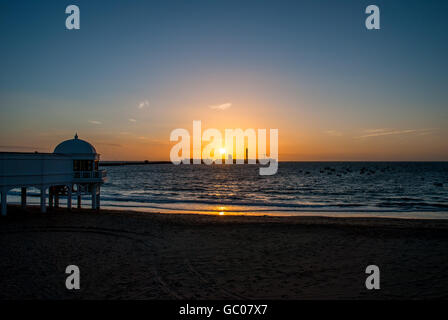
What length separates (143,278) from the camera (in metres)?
11.0

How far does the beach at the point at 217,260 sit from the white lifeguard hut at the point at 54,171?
2.90 metres

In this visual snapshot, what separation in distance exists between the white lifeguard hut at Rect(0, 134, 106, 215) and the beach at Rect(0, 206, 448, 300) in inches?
114

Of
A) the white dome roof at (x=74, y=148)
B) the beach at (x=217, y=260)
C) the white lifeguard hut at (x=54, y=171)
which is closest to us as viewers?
the beach at (x=217, y=260)

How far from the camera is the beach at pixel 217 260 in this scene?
9.90 metres

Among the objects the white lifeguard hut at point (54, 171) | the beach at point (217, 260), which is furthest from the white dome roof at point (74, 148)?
the beach at point (217, 260)

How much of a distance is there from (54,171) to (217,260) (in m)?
17.6

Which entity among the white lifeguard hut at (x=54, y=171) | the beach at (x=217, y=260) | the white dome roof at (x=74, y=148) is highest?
the white dome roof at (x=74, y=148)

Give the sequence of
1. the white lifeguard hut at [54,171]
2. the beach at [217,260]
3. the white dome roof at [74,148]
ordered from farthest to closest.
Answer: the white dome roof at [74,148], the white lifeguard hut at [54,171], the beach at [217,260]

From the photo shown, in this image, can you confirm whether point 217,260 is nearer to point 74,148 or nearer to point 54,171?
point 54,171

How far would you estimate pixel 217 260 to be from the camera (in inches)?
524

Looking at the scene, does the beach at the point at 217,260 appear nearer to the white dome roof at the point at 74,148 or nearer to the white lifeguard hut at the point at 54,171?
the white lifeguard hut at the point at 54,171

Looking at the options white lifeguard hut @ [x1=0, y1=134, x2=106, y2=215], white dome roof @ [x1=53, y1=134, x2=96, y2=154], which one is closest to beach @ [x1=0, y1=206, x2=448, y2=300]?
white lifeguard hut @ [x1=0, y1=134, x2=106, y2=215]
